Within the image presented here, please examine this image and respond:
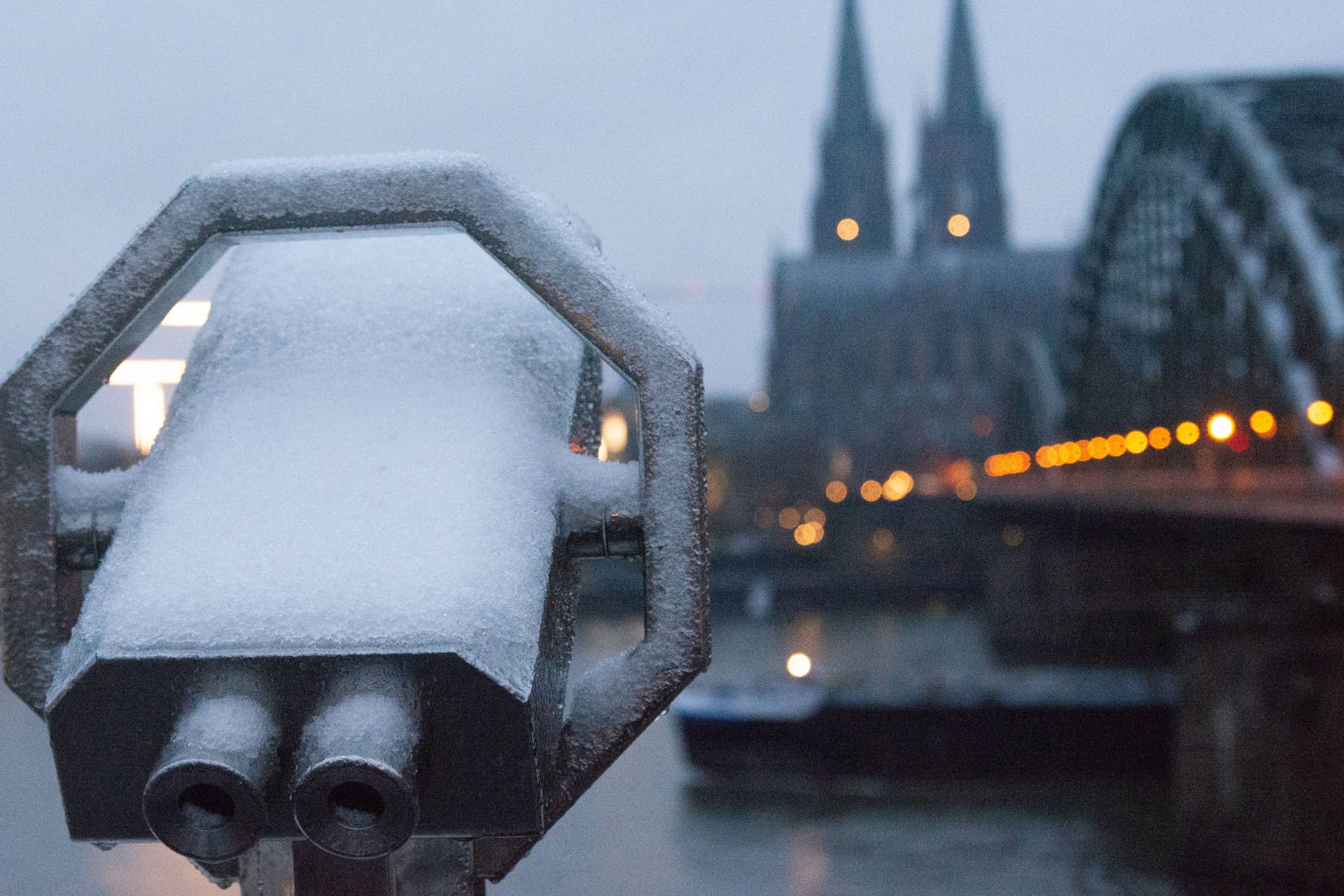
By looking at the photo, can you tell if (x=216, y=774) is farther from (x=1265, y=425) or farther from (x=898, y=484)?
(x=898, y=484)

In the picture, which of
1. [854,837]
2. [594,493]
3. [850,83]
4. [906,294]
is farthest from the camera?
[850,83]

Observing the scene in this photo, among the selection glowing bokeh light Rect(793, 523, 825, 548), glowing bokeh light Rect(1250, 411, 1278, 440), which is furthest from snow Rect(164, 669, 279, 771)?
glowing bokeh light Rect(793, 523, 825, 548)

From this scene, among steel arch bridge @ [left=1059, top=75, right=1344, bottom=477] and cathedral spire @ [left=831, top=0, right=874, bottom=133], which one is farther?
cathedral spire @ [left=831, top=0, right=874, bottom=133]

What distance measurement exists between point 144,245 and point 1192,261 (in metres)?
38.3

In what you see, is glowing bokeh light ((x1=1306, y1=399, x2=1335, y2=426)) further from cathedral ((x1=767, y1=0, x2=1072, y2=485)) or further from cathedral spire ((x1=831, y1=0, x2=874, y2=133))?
cathedral spire ((x1=831, y1=0, x2=874, y2=133))

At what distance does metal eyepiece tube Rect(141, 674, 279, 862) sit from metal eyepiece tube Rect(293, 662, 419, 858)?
4 cm

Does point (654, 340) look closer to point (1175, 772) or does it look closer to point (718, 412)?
point (1175, 772)

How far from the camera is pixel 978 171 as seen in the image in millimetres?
95062

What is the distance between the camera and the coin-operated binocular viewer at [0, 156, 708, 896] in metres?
1.32

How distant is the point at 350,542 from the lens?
1411mm

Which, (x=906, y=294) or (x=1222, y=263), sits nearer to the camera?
(x=1222, y=263)

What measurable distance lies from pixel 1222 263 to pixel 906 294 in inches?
Result: 2147

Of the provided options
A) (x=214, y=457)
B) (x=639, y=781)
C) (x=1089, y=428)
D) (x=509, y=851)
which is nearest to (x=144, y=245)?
(x=214, y=457)

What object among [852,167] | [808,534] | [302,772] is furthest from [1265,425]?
[852,167]
